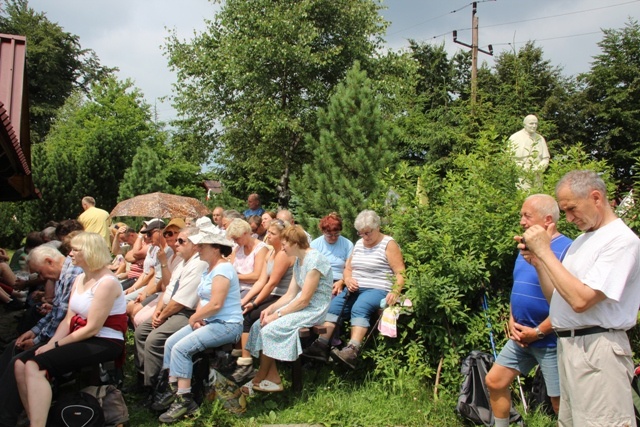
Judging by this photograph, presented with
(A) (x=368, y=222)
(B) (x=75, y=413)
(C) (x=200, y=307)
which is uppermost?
(A) (x=368, y=222)

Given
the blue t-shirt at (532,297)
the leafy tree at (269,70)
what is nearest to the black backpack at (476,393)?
the blue t-shirt at (532,297)

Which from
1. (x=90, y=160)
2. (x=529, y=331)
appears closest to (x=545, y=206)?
(x=529, y=331)

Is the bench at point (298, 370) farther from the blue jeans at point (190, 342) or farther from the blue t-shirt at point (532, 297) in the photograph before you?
the blue t-shirt at point (532, 297)

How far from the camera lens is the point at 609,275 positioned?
2828mm

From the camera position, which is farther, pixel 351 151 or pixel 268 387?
pixel 351 151

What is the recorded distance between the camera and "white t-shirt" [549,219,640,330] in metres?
2.83

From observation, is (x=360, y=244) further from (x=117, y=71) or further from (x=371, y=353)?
(x=117, y=71)

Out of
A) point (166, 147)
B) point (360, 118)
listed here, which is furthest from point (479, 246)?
point (166, 147)

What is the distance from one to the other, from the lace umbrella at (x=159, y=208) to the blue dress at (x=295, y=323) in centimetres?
709

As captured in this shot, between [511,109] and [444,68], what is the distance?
7.88 m

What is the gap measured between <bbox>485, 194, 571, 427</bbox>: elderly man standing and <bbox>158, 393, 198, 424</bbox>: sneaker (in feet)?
7.56

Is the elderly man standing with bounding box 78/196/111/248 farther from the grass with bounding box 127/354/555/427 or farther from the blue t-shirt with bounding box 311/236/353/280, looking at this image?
the grass with bounding box 127/354/555/427

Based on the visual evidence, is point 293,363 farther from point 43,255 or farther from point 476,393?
point 43,255

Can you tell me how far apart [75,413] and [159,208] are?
26.7 feet
